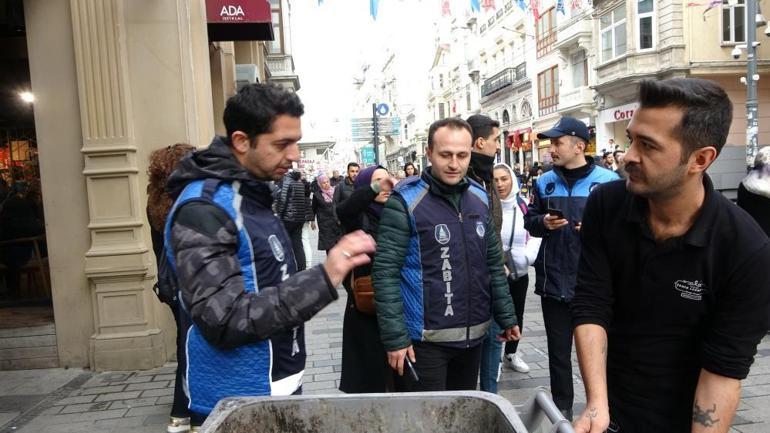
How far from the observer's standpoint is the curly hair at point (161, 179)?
3664 mm

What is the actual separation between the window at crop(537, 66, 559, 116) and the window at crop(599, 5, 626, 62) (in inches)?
207

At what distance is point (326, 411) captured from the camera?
1725 millimetres

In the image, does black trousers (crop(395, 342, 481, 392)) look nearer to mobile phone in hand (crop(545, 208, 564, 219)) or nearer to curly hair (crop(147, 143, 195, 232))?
mobile phone in hand (crop(545, 208, 564, 219))

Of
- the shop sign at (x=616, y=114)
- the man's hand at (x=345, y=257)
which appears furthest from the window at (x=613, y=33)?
the man's hand at (x=345, y=257)

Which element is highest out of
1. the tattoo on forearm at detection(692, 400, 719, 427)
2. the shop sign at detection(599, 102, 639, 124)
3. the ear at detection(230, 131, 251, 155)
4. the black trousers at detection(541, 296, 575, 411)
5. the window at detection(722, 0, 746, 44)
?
the window at detection(722, 0, 746, 44)

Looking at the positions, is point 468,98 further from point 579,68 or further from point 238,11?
point 238,11

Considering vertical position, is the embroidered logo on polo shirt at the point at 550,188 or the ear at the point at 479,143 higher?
the ear at the point at 479,143

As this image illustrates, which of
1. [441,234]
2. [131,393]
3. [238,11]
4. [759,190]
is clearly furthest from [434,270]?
[238,11]

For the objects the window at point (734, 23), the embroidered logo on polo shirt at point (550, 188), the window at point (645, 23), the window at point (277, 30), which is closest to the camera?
the embroidered logo on polo shirt at point (550, 188)

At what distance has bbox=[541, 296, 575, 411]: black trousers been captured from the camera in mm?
3869

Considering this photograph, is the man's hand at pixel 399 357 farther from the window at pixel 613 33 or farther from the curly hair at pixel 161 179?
the window at pixel 613 33

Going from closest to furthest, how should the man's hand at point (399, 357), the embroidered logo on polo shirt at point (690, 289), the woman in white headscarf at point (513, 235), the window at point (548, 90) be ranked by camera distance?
the embroidered logo on polo shirt at point (690, 289)
the man's hand at point (399, 357)
the woman in white headscarf at point (513, 235)
the window at point (548, 90)

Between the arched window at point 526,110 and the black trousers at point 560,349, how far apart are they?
34.5 metres

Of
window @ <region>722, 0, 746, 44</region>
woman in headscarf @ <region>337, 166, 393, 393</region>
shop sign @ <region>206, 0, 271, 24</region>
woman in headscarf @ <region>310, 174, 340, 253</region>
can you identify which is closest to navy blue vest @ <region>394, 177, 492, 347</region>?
woman in headscarf @ <region>337, 166, 393, 393</region>
